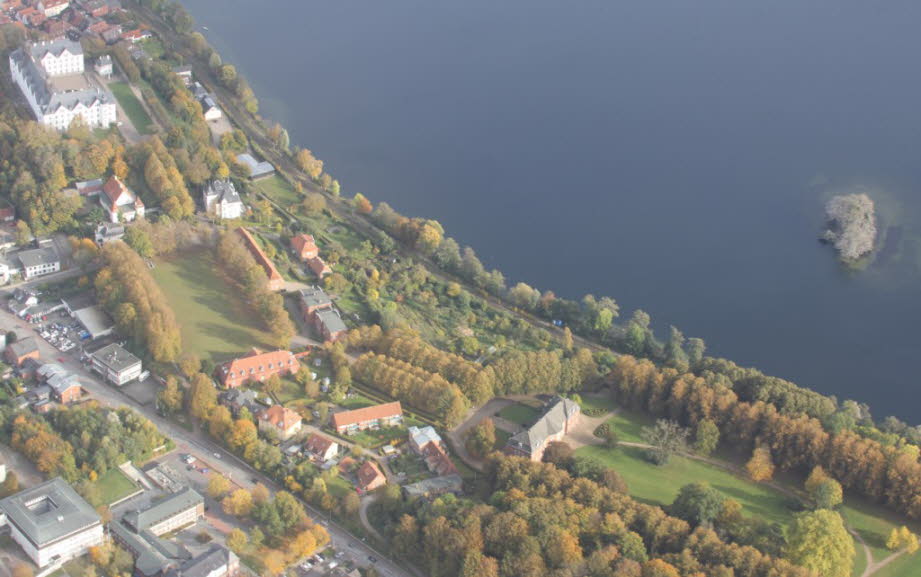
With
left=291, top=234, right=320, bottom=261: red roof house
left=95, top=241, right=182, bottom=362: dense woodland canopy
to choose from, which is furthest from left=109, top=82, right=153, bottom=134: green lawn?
left=291, top=234, right=320, bottom=261: red roof house

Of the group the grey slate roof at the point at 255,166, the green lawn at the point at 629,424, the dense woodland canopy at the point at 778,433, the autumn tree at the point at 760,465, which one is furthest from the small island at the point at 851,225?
the grey slate roof at the point at 255,166

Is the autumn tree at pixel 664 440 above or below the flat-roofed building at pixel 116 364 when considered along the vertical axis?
above

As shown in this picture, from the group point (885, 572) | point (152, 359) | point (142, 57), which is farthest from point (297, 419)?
point (142, 57)

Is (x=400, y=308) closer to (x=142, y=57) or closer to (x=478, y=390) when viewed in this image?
(x=478, y=390)

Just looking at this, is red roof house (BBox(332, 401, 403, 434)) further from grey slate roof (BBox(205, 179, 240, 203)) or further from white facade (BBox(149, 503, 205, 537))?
grey slate roof (BBox(205, 179, 240, 203))

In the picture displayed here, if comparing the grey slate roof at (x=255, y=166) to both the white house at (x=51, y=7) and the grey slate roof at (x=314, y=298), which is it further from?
the white house at (x=51, y=7)
